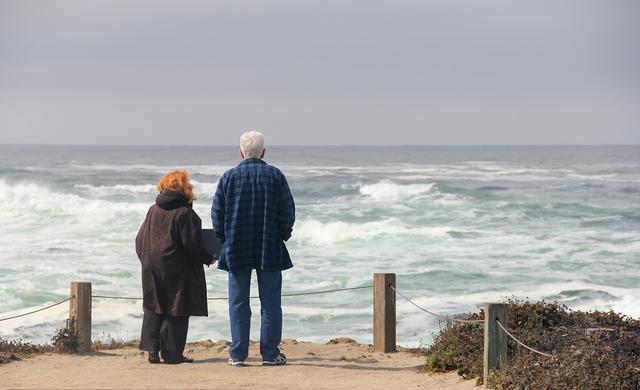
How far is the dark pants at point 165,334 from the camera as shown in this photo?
974 cm

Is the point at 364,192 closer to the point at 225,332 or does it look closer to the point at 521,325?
the point at 225,332

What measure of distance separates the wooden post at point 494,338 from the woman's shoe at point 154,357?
2.96 meters

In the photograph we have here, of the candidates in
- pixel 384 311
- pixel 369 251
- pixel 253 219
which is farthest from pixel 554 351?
pixel 369 251

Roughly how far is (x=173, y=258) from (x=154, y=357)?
103cm

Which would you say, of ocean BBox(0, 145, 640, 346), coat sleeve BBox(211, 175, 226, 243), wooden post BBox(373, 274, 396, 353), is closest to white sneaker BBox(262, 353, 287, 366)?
coat sleeve BBox(211, 175, 226, 243)

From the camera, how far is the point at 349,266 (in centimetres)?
2389

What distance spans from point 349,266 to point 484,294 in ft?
13.6

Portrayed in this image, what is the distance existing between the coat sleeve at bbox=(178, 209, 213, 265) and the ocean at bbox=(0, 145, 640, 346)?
20.0ft

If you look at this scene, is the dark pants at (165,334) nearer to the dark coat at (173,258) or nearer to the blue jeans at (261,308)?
the dark coat at (173,258)

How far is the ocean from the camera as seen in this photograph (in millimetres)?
17609

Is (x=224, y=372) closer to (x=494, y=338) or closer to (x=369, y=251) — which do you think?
(x=494, y=338)

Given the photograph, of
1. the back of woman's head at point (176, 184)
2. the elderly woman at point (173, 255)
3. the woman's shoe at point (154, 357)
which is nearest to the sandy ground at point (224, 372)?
the woman's shoe at point (154, 357)

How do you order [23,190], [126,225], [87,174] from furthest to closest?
[87,174] → [23,190] → [126,225]

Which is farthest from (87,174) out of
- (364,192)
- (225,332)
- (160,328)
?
(160,328)
